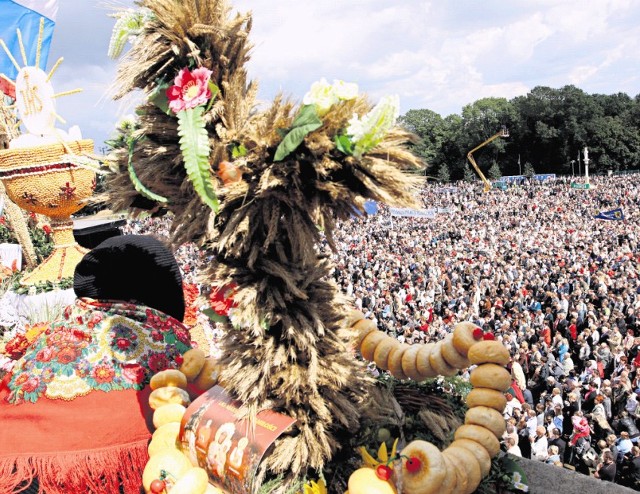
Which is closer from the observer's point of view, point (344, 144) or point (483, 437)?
point (344, 144)

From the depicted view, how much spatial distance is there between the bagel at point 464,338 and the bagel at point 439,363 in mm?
147

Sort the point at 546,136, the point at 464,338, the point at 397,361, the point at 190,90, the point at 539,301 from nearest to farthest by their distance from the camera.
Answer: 1. the point at 190,90
2. the point at 464,338
3. the point at 397,361
4. the point at 539,301
5. the point at 546,136

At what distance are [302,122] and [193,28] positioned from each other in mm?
797

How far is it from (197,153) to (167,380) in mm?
1699

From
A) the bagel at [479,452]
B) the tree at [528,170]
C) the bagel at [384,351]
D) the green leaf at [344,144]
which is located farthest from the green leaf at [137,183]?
the tree at [528,170]

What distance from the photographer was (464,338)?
10.7 feet

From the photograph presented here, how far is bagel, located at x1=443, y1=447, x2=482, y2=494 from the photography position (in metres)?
2.81

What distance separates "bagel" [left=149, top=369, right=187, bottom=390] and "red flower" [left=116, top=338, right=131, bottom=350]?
330 millimetres

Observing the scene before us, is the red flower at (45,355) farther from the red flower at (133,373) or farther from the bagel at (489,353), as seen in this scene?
the bagel at (489,353)

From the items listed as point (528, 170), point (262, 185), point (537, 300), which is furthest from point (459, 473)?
point (528, 170)

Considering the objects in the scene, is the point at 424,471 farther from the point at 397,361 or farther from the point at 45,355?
the point at 45,355

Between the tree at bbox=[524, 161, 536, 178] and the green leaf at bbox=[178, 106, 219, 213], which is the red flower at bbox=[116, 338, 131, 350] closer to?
the green leaf at bbox=[178, 106, 219, 213]

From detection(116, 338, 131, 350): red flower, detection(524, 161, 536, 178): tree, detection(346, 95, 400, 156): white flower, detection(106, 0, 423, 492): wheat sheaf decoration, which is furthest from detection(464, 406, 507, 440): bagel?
detection(524, 161, 536, 178): tree

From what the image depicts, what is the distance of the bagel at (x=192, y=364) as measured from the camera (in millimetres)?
3756
